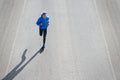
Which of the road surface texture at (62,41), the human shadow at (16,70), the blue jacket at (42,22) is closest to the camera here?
the human shadow at (16,70)

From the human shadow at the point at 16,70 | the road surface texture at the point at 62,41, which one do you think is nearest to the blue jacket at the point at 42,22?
the road surface texture at the point at 62,41

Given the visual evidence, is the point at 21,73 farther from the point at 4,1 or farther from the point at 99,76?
the point at 4,1

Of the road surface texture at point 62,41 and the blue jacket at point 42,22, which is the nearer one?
the road surface texture at point 62,41

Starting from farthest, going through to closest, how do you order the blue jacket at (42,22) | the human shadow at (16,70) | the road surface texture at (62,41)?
1. the blue jacket at (42,22)
2. the road surface texture at (62,41)
3. the human shadow at (16,70)

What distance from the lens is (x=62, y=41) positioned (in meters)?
11.7

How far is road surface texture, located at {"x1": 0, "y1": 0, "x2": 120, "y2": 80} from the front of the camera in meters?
10.3

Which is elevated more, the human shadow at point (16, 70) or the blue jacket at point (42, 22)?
the blue jacket at point (42, 22)

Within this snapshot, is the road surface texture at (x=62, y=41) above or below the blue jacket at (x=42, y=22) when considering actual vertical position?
below

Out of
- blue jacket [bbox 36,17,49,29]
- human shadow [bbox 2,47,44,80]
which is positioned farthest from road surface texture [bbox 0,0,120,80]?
blue jacket [bbox 36,17,49,29]

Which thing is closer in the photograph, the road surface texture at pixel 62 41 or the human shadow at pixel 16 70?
the human shadow at pixel 16 70

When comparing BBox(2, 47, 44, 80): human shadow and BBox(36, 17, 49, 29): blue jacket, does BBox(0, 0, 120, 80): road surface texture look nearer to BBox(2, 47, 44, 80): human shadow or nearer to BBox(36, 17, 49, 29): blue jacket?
BBox(2, 47, 44, 80): human shadow

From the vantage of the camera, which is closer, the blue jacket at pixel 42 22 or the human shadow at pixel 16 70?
the human shadow at pixel 16 70

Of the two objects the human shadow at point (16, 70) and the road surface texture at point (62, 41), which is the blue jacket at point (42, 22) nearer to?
the road surface texture at point (62, 41)

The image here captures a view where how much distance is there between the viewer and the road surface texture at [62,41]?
1027 centimetres
